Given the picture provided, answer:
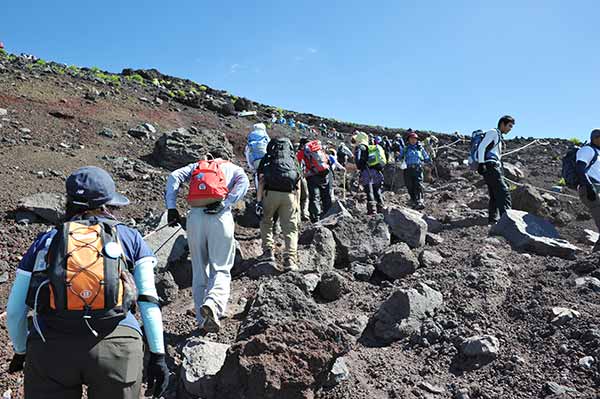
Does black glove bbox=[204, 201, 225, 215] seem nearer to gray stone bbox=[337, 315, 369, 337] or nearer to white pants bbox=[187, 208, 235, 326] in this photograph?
white pants bbox=[187, 208, 235, 326]

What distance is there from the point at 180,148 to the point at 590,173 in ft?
34.8

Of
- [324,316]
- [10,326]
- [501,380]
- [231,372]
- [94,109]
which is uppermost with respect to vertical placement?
[94,109]

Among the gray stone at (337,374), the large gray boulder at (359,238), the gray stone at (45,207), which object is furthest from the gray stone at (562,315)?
the gray stone at (45,207)

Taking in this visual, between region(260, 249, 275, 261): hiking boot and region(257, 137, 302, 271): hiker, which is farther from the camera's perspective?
region(260, 249, 275, 261): hiking boot

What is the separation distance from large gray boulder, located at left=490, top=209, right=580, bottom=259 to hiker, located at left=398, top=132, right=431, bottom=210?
292 cm

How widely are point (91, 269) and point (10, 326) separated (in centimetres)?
61

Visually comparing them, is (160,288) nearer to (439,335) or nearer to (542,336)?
(439,335)

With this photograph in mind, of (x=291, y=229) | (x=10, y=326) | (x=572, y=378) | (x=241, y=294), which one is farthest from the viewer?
(x=291, y=229)

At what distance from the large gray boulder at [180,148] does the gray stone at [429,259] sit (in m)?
8.54

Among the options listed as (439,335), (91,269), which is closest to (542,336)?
(439,335)

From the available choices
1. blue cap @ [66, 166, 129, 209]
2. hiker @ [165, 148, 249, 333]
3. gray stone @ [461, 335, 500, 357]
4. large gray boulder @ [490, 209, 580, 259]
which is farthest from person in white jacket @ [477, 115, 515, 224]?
blue cap @ [66, 166, 129, 209]

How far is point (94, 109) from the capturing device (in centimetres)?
1730

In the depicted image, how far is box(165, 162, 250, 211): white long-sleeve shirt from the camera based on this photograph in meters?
4.50

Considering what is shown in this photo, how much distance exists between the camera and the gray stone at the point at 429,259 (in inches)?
230
